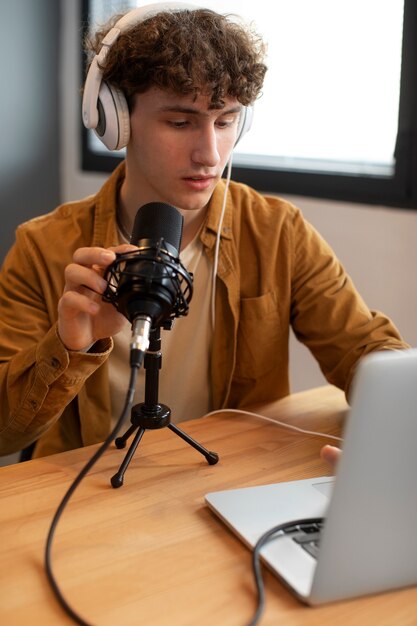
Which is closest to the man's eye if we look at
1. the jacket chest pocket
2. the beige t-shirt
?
the beige t-shirt

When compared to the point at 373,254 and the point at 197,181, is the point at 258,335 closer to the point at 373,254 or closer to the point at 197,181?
the point at 197,181

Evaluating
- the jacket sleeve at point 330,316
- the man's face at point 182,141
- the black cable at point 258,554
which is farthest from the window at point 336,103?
the black cable at point 258,554

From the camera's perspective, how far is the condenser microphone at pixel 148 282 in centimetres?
77

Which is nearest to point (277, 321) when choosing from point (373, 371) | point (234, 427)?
point (234, 427)

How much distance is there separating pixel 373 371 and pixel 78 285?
50 centimetres

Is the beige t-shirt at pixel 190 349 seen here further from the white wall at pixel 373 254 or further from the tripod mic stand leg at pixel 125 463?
the white wall at pixel 373 254

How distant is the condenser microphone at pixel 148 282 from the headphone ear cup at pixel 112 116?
1.40 feet

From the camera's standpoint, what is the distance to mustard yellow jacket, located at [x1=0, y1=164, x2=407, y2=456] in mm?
1331

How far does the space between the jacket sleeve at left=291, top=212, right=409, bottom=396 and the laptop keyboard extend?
54cm

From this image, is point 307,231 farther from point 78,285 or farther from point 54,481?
point 54,481

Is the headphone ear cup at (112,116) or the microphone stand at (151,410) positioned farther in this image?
the headphone ear cup at (112,116)

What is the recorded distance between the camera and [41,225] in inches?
55.1

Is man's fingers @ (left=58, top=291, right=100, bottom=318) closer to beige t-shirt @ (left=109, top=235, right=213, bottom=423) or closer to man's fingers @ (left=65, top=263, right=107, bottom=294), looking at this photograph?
man's fingers @ (left=65, top=263, right=107, bottom=294)

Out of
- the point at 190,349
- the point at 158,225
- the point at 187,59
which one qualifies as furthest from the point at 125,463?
the point at 187,59
